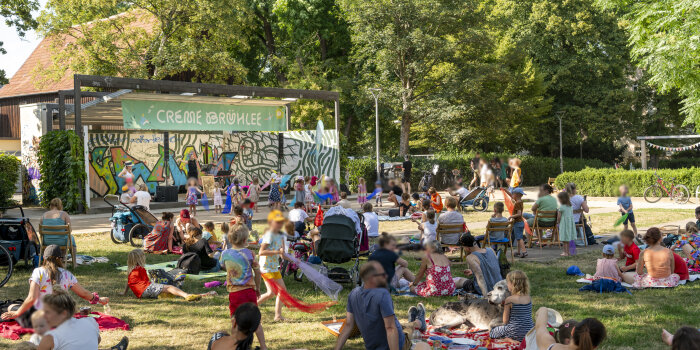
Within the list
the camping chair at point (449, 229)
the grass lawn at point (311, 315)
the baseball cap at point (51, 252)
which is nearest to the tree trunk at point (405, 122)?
the camping chair at point (449, 229)

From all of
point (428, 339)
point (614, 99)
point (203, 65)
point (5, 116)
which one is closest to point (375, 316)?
point (428, 339)

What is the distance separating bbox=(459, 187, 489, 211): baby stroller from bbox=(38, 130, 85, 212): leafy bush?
43.5 ft

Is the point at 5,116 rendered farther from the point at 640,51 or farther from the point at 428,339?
the point at 428,339

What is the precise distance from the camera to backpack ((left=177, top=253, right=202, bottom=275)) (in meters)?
11.7

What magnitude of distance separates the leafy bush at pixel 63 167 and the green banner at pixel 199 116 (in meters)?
2.69

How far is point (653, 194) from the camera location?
2464cm

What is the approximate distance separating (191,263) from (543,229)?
7.51m

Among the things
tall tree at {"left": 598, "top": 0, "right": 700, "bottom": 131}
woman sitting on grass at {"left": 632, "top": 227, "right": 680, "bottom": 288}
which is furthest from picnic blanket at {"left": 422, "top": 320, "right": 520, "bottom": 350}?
tall tree at {"left": 598, "top": 0, "right": 700, "bottom": 131}

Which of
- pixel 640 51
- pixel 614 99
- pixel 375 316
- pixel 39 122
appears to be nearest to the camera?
pixel 375 316

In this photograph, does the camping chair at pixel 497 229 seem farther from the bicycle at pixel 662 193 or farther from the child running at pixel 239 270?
the bicycle at pixel 662 193

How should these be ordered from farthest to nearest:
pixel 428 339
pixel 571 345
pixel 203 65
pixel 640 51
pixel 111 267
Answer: pixel 203 65, pixel 640 51, pixel 111 267, pixel 428 339, pixel 571 345

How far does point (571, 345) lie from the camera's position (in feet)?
16.7

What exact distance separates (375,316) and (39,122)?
23.0m

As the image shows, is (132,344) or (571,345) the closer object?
(571,345)
